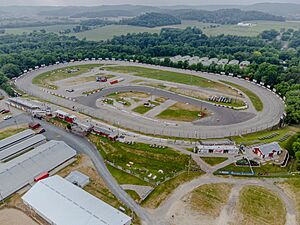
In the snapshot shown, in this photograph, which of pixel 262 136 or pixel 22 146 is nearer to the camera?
pixel 22 146

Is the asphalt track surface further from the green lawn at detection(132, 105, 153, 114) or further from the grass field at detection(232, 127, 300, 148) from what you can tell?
the green lawn at detection(132, 105, 153, 114)

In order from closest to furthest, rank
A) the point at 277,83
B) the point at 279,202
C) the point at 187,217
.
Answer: the point at 187,217 < the point at 279,202 < the point at 277,83

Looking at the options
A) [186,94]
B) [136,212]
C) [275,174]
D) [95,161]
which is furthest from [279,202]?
[186,94]

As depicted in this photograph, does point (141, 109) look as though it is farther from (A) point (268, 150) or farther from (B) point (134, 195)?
(A) point (268, 150)

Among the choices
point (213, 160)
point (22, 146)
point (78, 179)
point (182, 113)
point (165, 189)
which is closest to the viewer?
point (165, 189)

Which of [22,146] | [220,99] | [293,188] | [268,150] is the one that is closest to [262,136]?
[268,150]

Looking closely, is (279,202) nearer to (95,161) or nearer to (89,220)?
(89,220)
